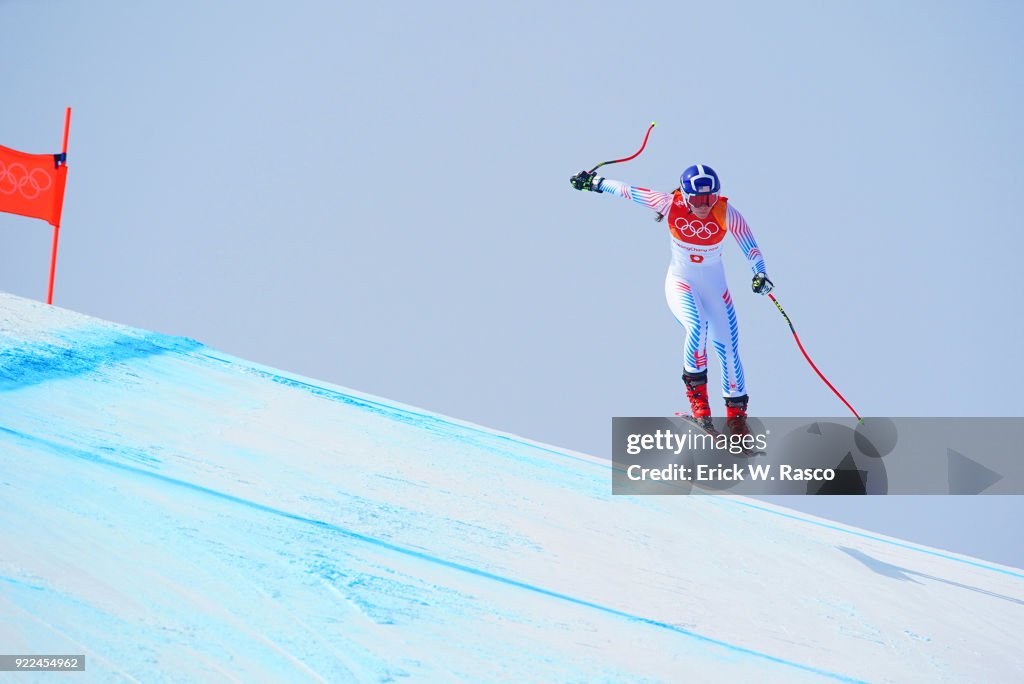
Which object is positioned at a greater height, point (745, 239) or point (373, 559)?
point (745, 239)

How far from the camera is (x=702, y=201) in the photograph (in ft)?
12.4

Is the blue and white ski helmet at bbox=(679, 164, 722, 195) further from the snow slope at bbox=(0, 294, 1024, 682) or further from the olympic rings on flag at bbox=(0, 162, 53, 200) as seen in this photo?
the olympic rings on flag at bbox=(0, 162, 53, 200)

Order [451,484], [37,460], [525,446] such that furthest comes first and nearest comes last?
[525,446]
[451,484]
[37,460]

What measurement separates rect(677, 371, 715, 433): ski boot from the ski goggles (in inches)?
29.7

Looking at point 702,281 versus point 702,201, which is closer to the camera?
point 702,201

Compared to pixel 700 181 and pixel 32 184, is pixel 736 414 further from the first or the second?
pixel 32 184

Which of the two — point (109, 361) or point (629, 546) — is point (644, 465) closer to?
point (629, 546)

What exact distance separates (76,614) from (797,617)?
1893 mm

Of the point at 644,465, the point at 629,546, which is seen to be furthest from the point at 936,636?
the point at 644,465

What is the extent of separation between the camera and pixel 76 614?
162cm

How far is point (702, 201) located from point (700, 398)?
895 millimetres

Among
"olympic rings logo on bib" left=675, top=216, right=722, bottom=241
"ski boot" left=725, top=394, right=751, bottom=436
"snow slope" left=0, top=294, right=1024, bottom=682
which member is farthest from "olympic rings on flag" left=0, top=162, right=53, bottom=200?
"ski boot" left=725, top=394, right=751, bottom=436

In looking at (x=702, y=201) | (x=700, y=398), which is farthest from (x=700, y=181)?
(x=700, y=398)

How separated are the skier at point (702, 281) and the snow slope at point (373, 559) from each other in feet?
1.72
